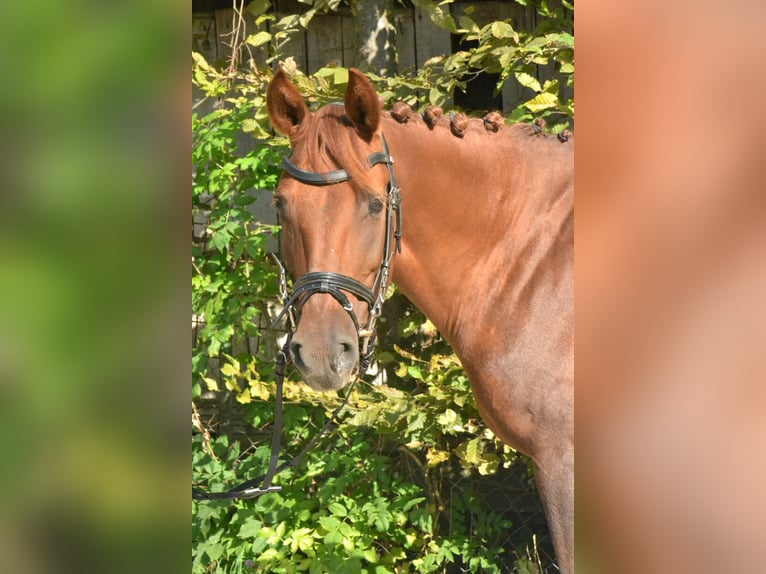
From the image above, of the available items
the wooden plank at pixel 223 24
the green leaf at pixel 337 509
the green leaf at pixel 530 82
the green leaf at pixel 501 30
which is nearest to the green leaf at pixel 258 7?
the wooden plank at pixel 223 24

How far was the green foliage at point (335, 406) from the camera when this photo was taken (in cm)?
309

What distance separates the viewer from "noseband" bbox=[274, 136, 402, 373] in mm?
1944

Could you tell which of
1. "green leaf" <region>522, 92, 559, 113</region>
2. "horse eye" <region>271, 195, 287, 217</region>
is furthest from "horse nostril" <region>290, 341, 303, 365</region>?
"green leaf" <region>522, 92, 559, 113</region>

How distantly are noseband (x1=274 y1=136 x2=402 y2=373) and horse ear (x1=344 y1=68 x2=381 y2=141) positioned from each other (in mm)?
60

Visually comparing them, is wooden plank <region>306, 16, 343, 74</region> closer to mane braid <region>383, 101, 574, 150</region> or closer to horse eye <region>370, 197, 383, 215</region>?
mane braid <region>383, 101, 574, 150</region>
